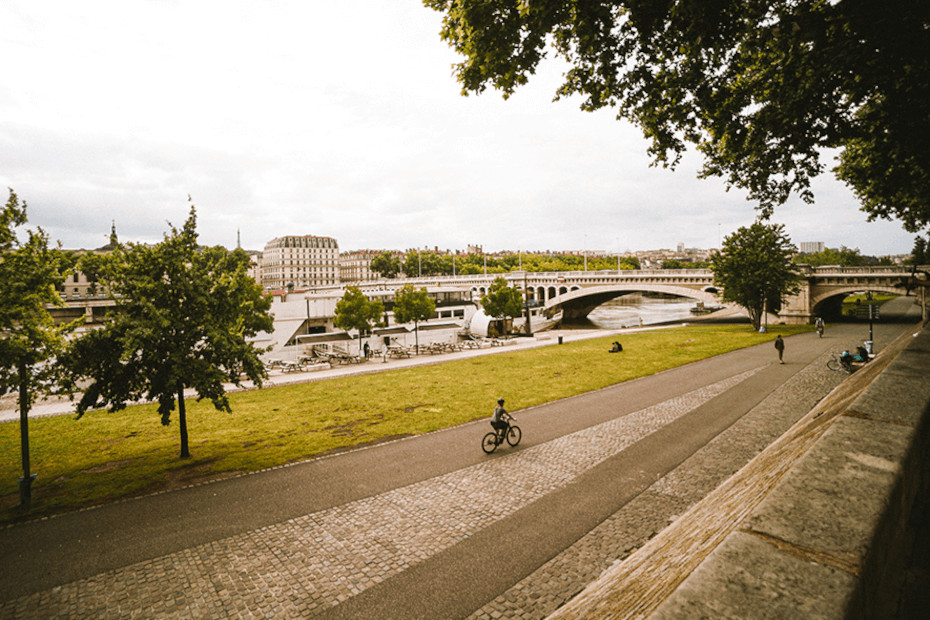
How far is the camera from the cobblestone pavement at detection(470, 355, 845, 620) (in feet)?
22.7

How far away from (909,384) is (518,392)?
17738mm

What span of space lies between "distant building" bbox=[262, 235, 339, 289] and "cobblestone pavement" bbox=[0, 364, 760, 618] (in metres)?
160

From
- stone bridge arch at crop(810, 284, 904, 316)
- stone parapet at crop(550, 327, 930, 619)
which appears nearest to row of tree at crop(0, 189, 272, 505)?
stone parapet at crop(550, 327, 930, 619)

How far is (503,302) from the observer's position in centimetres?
4597

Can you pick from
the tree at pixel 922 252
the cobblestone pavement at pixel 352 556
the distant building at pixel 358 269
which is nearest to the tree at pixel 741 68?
the cobblestone pavement at pixel 352 556

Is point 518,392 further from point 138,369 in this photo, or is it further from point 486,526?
point 138,369

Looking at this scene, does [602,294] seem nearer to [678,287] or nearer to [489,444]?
[678,287]

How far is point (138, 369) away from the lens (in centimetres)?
1199

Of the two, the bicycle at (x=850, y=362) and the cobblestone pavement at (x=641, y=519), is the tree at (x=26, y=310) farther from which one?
the bicycle at (x=850, y=362)

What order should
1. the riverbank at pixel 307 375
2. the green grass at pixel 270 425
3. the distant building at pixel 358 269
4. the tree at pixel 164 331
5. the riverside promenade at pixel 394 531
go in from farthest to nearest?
the distant building at pixel 358 269
the riverbank at pixel 307 375
the green grass at pixel 270 425
the tree at pixel 164 331
the riverside promenade at pixel 394 531

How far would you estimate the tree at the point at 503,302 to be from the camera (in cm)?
4594

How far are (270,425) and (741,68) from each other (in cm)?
1784

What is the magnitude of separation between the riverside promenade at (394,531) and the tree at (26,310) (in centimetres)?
305

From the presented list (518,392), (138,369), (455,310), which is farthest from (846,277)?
(138,369)
